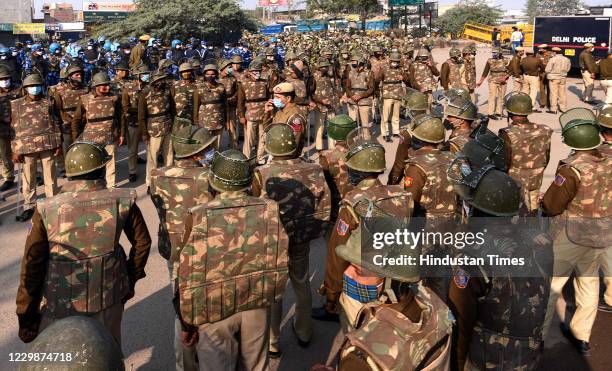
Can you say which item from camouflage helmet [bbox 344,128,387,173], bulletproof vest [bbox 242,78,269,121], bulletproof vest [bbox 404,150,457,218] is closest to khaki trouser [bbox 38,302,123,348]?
camouflage helmet [bbox 344,128,387,173]

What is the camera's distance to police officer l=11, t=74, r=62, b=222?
755 cm

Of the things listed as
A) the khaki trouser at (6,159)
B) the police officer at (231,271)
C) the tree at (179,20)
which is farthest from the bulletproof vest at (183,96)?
the tree at (179,20)

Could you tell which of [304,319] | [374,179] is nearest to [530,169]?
[374,179]

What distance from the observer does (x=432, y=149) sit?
16.5ft

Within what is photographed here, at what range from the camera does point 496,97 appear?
1488 cm

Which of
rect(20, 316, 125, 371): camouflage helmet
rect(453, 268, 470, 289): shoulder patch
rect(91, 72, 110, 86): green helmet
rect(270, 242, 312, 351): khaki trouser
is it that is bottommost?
rect(270, 242, 312, 351): khaki trouser

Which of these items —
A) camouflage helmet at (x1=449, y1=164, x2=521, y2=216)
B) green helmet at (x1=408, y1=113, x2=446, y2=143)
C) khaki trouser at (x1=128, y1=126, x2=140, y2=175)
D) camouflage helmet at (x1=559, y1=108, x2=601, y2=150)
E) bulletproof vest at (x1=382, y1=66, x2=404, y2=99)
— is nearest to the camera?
camouflage helmet at (x1=449, y1=164, x2=521, y2=216)

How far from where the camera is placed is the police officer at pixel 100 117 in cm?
827

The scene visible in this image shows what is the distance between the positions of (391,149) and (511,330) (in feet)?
30.5

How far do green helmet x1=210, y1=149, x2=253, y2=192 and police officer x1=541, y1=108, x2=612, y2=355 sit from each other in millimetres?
2937

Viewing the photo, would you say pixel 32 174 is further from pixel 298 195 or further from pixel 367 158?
pixel 367 158

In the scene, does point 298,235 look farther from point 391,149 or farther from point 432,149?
point 391,149

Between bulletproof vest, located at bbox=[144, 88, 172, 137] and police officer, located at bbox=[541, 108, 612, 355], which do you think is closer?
police officer, located at bbox=[541, 108, 612, 355]

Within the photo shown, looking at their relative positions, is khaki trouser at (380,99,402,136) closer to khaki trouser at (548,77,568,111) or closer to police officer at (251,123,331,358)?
khaki trouser at (548,77,568,111)
